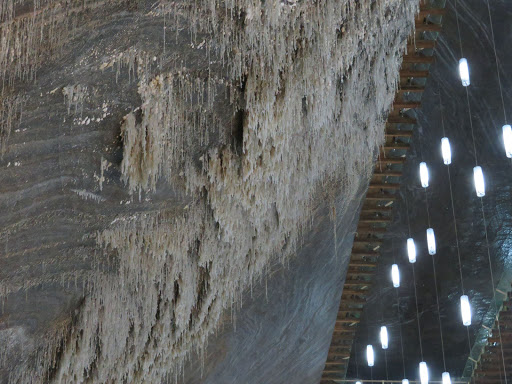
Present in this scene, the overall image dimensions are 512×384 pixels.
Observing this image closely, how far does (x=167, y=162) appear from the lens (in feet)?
23.7

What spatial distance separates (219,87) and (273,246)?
3.15m

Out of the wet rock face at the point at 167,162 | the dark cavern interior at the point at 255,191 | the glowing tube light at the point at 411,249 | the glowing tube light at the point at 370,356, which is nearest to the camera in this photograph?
the wet rock face at the point at 167,162

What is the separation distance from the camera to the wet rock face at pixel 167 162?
5980mm

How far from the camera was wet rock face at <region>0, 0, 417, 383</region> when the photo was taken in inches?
235

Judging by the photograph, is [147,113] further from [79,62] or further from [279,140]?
[279,140]

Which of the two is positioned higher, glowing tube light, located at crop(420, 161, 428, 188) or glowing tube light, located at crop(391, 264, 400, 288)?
glowing tube light, located at crop(420, 161, 428, 188)

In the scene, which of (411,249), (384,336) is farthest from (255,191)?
(384,336)

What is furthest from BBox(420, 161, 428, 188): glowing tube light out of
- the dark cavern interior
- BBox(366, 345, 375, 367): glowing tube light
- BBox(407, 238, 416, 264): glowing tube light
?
BBox(366, 345, 375, 367): glowing tube light

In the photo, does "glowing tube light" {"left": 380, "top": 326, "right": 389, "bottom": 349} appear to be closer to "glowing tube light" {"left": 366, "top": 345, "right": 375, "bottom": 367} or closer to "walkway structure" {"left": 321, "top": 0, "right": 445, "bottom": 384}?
"glowing tube light" {"left": 366, "top": 345, "right": 375, "bottom": 367}

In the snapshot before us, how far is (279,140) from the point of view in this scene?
7520 millimetres

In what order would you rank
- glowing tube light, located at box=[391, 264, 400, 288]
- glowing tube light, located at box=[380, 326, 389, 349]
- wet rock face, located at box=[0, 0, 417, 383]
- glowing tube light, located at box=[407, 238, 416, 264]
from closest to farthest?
wet rock face, located at box=[0, 0, 417, 383], glowing tube light, located at box=[407, 238, 416, 264], glowing tube light, located at box=[391, 264, 400, 288], glowing tube light, located at box=[380, 326, 389, 349]

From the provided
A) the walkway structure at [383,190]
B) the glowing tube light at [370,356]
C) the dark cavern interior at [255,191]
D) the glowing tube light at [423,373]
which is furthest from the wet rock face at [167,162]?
the glowing tube light at [423,373]

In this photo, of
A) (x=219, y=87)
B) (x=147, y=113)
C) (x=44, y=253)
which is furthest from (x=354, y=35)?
(x=44, y=253)

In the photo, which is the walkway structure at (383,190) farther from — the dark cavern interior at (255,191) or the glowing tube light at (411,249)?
the glowing tube light at (411,249)
